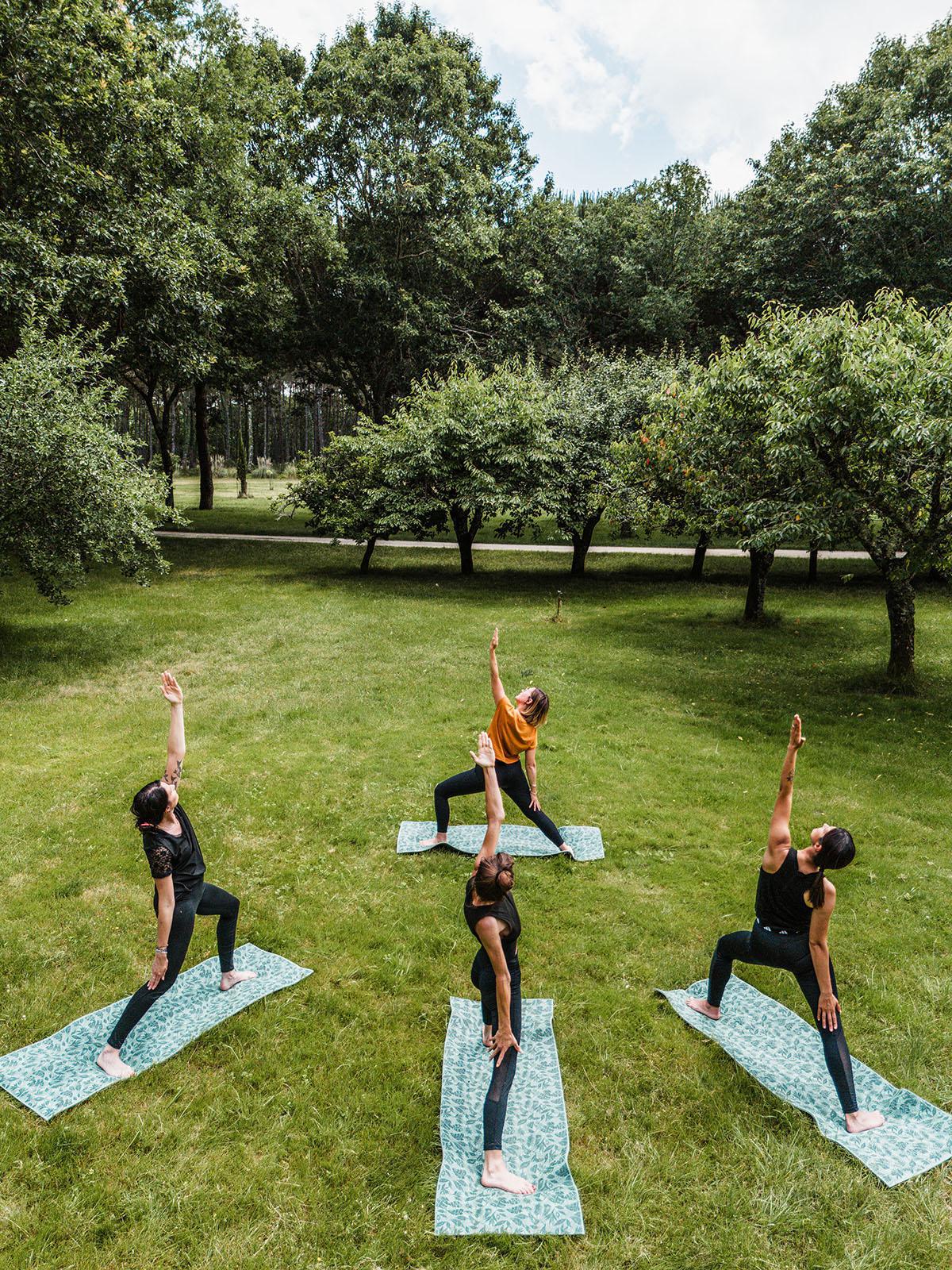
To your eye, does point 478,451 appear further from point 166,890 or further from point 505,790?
point 166,890

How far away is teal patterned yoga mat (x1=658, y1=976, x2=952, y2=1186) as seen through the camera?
4559 millimetres

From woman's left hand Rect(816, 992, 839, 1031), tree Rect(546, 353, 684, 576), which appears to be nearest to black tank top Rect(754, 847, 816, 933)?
woman's left hand Rect(816, 992, 839, 1031)

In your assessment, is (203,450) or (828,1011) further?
(203,450)

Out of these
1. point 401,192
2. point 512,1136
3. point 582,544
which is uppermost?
point 401,192

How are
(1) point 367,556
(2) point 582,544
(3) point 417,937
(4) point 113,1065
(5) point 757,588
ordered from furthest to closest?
(1) point 367,556
(2) point 582,544
(5) point 757,588
(3) point 417,937
(4) point 113,1065

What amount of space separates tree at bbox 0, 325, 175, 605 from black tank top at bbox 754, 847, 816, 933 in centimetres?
1276

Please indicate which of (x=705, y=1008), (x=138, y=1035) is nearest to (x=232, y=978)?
(x=138, y=1035)

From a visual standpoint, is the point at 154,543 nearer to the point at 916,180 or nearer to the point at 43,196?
the point at 43,196

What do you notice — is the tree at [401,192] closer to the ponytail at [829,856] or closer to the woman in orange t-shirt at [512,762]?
the woman in orange t-shirt at [512,762]

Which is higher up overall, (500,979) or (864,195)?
(864,195)

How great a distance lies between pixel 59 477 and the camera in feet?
44.2

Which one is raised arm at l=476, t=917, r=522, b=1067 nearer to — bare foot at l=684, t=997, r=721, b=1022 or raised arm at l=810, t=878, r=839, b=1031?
raised arm at l=810, t=878, r=839, b=1031

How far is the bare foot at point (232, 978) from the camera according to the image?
599 cm

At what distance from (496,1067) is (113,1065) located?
8.57ft
